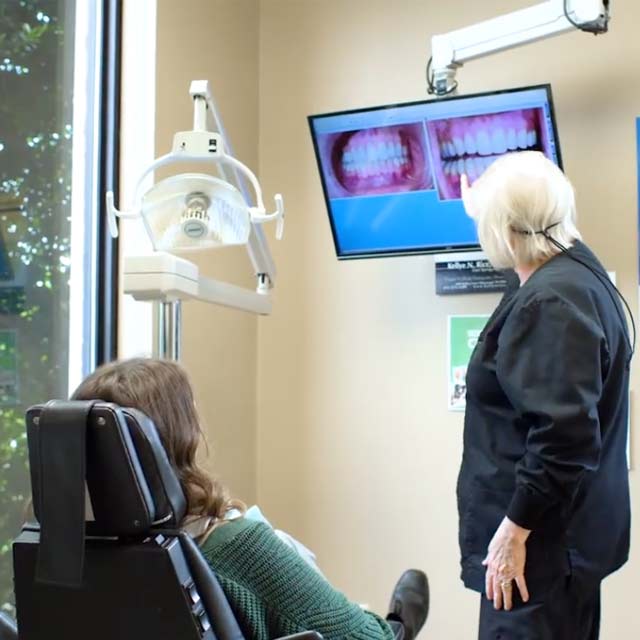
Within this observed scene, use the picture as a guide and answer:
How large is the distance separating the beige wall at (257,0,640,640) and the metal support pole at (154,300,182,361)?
1.03 m

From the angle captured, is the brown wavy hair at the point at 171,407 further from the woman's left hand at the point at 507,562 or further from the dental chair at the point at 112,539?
the woman's left hand at the point at 507,562

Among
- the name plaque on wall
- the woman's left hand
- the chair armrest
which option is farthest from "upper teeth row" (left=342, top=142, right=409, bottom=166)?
the chair armrest

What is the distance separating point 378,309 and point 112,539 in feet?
5.99

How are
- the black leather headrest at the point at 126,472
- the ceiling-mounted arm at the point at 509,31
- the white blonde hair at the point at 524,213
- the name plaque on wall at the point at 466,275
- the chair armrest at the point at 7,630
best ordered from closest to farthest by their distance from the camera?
the black leather headrest at the point at 126,472 → the chair armrest at the point at 7,630 → the white blonde hair at the point at 524,213 → the ceiling-mounted arm at the point at 509,31 → the name plaque on wall at the point at 466,275

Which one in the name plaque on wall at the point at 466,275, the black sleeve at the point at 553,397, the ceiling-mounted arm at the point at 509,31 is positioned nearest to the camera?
the black sleeve at the point at 553,397

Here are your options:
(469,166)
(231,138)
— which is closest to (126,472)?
(469,166)

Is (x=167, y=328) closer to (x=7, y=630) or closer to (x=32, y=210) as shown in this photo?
(x=32, y=210)

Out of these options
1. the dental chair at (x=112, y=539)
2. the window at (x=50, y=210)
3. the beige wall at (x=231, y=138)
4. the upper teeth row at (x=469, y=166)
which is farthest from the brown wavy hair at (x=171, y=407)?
the upper teeth row at (x=469, y=166)

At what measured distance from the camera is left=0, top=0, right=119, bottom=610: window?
2.21 m

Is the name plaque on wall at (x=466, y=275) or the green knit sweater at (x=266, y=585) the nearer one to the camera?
the green knit sweater at (x=266, y=585)

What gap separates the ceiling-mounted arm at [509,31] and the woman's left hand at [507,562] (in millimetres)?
1390

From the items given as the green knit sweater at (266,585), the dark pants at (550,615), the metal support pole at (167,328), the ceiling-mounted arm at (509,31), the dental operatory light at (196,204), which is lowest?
the dark pants at (550,615)

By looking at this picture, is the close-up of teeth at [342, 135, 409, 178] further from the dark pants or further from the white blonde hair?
the dark pants

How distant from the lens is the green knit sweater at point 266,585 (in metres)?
1.23
